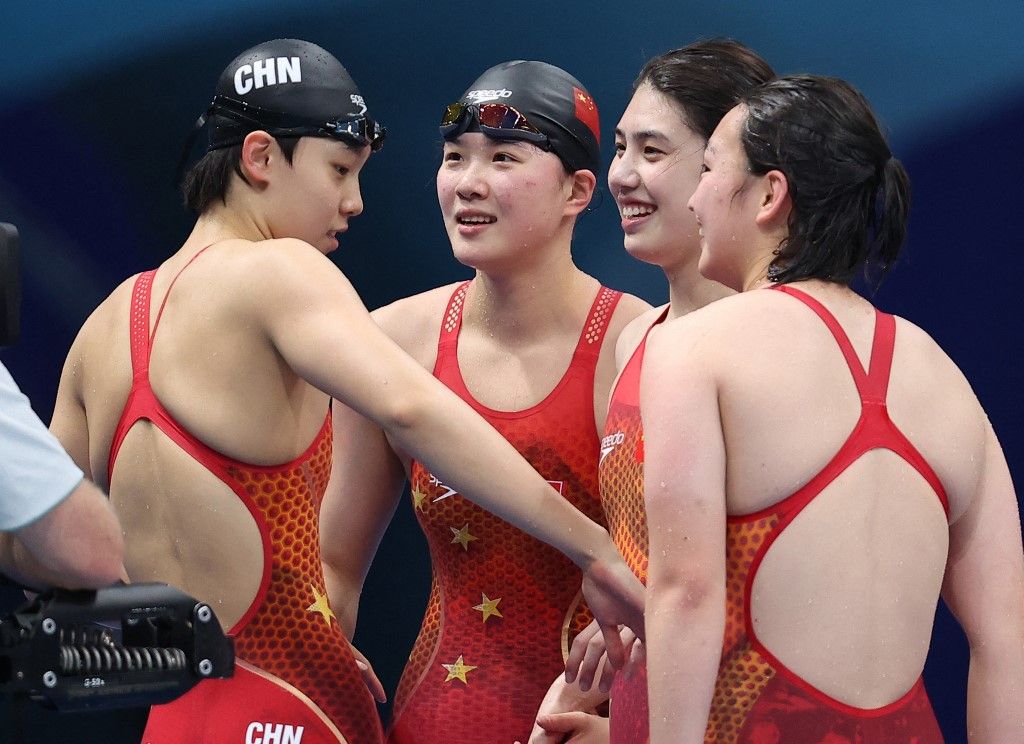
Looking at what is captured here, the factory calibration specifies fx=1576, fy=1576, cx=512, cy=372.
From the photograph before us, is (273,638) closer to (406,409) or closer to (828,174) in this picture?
(406,409)

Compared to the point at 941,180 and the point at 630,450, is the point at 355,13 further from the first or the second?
the point at 630,450

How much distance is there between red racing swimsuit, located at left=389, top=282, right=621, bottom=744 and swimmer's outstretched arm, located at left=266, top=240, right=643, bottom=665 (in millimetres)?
489

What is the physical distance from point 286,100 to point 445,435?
831 millimetres

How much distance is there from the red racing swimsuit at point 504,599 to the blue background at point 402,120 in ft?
4.89

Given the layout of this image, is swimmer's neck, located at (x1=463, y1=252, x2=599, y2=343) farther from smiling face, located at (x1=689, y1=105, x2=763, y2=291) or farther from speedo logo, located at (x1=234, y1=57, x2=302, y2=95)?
smiling face, located at (x1=689, y1=105, x2=763, y2=291)

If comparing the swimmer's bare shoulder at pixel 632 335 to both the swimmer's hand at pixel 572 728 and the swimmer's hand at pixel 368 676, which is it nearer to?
the swimmer's hand at pixel 572 728

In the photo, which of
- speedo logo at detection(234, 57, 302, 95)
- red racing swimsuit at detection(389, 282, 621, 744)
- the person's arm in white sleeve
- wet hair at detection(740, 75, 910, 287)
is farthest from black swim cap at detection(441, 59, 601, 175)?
the person's arm in white sleeve

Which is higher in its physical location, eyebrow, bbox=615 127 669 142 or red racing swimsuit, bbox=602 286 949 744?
eyebrow, bbox=615 127 669 142

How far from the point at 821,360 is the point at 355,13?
291 cm

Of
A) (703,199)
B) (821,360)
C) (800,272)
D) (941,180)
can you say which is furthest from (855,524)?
(941,180)

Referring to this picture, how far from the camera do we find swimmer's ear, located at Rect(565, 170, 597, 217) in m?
3.40

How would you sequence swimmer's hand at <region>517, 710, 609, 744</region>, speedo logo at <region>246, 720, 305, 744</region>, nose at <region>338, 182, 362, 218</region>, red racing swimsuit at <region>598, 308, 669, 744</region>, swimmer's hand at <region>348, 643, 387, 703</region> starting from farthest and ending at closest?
swimmer's hand at <region>348, 643, 387, 703</region> → nose at <region>338, 182, 362, 218</region> → swimmer's hand at <region>517, 710, 609, 744</region> → speedo logo at <region>246, 720, 305, 744</region> → red racing swimsuit at <region>598, 308, 669, 744</region>

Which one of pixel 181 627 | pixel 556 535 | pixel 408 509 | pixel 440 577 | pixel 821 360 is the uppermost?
pixel 821 360

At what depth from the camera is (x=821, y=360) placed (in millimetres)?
2277
